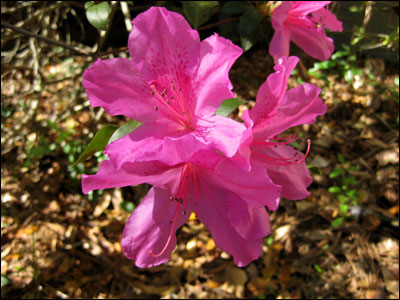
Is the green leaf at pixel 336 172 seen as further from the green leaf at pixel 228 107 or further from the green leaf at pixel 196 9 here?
the green leaf at pixel 228 107

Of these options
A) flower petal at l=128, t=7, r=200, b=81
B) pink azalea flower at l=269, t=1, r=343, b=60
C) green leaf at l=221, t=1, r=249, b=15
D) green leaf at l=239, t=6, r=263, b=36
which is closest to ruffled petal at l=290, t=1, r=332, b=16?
pink azalea flower at l=269, t=1, r=343, b=60

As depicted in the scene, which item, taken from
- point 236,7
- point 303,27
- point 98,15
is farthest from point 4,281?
point 303,27

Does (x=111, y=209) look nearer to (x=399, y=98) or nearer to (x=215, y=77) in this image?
(x=215, y=77)

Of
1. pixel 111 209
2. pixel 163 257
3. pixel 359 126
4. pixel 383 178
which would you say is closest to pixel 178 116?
pixel 163 257

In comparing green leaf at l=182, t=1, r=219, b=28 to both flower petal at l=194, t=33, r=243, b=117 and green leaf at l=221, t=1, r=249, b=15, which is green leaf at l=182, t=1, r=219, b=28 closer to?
green leaf at l=221, t=1, r=249, b=15

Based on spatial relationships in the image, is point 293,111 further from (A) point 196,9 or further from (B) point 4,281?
(B) point 4,281

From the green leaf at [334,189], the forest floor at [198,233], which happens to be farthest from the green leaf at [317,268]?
the green leaf at [334,189]
